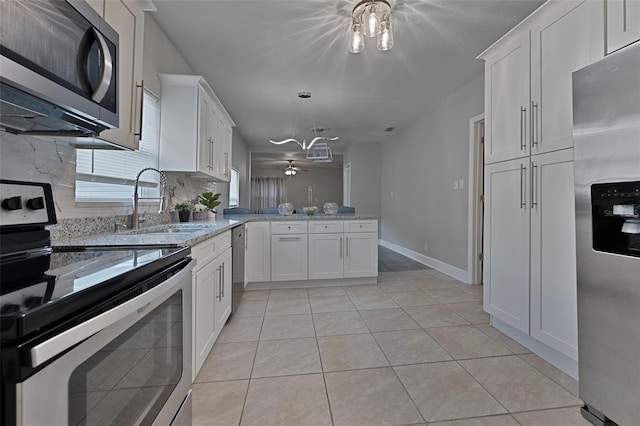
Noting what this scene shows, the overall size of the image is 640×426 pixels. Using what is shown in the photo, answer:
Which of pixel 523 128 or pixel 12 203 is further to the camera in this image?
pixel 523 128

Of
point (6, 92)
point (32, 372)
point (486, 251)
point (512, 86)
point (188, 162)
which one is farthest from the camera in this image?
point (188, 162)

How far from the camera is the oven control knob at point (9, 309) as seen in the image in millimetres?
517

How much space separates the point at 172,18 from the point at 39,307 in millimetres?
2762

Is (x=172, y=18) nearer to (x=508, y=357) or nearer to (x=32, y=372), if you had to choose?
(x=32, y=372)

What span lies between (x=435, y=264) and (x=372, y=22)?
3.65 m

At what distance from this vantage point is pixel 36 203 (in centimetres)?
110

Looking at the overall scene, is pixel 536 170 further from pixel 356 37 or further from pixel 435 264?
pixel 435 264

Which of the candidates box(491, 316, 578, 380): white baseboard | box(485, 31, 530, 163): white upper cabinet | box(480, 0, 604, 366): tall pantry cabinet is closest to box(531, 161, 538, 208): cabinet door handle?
box(480, 0, 604, 366): tall pantry cabinet

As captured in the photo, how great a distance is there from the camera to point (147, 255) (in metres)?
1.09

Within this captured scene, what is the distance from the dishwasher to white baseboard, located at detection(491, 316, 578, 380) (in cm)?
224

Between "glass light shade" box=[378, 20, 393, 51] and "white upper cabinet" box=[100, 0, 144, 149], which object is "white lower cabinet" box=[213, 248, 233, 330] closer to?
"white upper cabinet" box=[100, 0, 144, 149]

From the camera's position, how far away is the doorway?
3758 millimetres

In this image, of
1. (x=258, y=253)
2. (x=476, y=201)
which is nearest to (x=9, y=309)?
(x=258, y=253)

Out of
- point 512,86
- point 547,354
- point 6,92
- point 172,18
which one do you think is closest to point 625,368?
point 547,354
